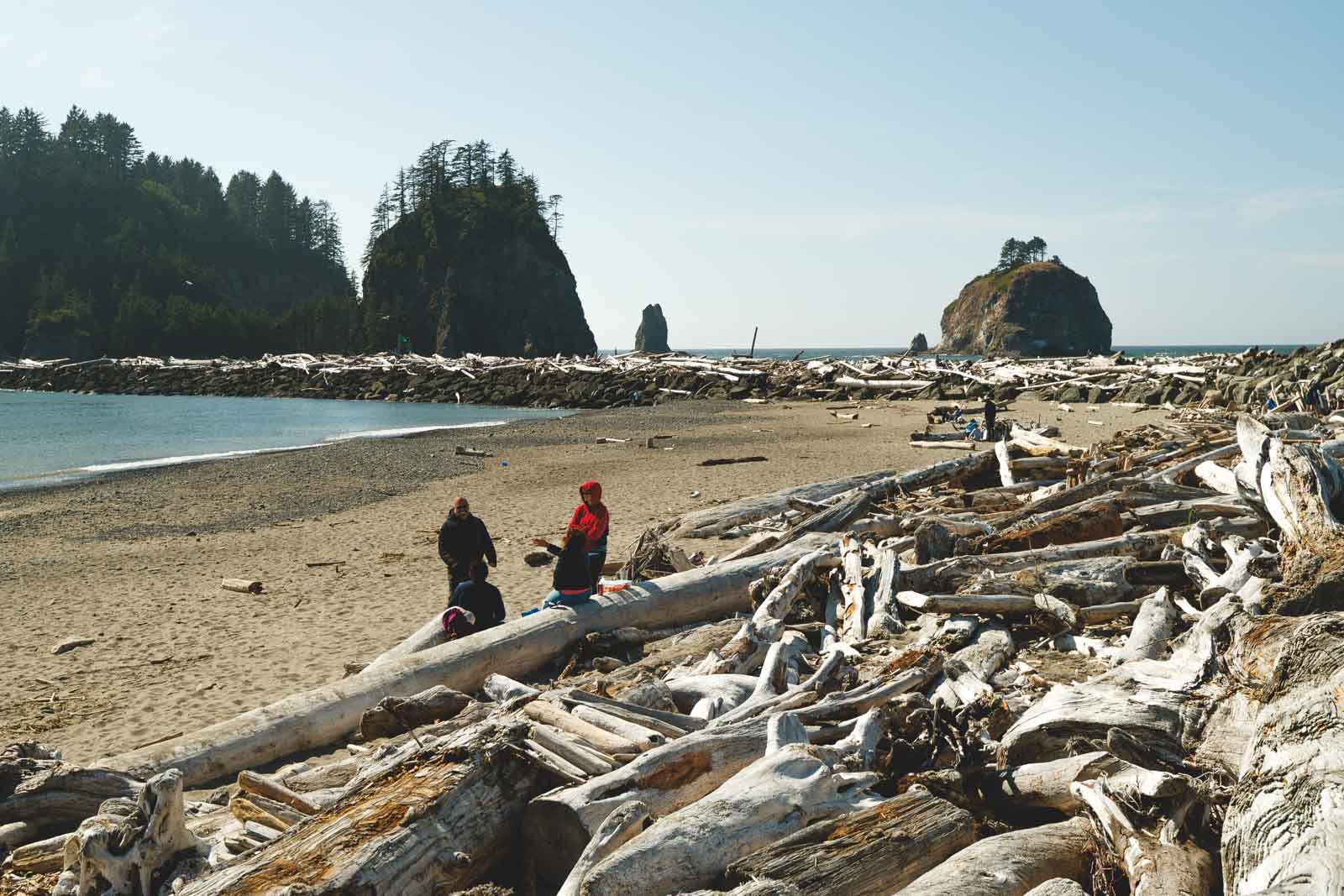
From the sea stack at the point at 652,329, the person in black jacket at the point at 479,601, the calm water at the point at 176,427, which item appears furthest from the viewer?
the sea stack at the point at 652,329

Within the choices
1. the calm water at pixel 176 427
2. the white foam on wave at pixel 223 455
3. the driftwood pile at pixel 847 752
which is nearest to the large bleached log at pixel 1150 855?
the driftwood pile at pixel 847 752

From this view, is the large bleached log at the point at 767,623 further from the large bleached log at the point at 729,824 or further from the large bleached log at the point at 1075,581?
the large bleached log at the point at 729,824

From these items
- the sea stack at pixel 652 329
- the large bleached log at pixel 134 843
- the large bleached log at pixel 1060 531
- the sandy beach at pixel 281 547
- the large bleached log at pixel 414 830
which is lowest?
the sandy beach at pixel 281 547

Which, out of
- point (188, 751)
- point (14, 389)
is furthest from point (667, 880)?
point (14, 389)

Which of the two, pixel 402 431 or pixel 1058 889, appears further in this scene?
pixel 402 431

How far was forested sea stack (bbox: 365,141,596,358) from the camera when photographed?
90562 mm

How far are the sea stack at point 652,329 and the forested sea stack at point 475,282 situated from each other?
38.9 m

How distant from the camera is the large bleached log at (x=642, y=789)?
3576 mm

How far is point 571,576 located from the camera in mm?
7777

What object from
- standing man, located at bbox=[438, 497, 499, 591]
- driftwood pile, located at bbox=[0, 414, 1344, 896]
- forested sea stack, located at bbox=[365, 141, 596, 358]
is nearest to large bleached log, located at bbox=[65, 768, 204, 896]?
driftwood pile, located at bbox=[0, 414, 1344, 896]

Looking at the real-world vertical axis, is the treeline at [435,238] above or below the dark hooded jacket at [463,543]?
above

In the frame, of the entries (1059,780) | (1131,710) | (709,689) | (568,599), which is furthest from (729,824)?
(568,599)

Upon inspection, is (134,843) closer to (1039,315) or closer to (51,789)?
(51,789)

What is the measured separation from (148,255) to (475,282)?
44.7m
